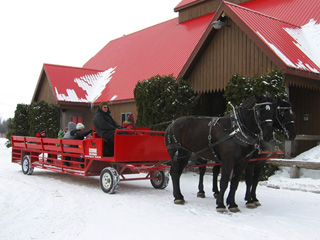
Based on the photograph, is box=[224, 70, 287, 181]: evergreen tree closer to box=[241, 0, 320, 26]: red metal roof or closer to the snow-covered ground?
the snow-covered ground

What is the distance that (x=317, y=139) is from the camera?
41.5ft

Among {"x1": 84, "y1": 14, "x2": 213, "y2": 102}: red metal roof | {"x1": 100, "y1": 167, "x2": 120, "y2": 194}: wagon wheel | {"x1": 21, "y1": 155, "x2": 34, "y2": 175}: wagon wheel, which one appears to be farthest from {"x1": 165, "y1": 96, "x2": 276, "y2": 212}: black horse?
{"x1": 84, "y1": 14, "x2": 213, "y2": 102}: red metal roof

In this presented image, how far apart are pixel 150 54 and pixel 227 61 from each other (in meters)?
10.3

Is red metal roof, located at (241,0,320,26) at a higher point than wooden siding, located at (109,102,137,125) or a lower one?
higher

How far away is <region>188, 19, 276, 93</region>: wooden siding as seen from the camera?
1229cm

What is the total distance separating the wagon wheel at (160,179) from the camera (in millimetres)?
9648

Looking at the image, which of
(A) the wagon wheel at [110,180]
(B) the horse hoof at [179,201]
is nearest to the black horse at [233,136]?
(B) the horse hoof at [179,201]

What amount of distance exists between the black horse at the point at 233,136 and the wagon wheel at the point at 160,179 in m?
1.86

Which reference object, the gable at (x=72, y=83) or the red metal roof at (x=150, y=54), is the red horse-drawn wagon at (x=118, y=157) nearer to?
the red metal roof at (x=150, y=54)

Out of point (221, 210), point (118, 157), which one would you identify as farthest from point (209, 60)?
point (221, 210)

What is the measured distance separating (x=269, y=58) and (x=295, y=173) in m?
3.69

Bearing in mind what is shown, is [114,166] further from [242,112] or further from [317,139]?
[317,139]

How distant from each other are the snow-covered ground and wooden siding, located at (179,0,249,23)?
14.5 metres

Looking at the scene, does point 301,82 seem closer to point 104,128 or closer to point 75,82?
point 104,128
